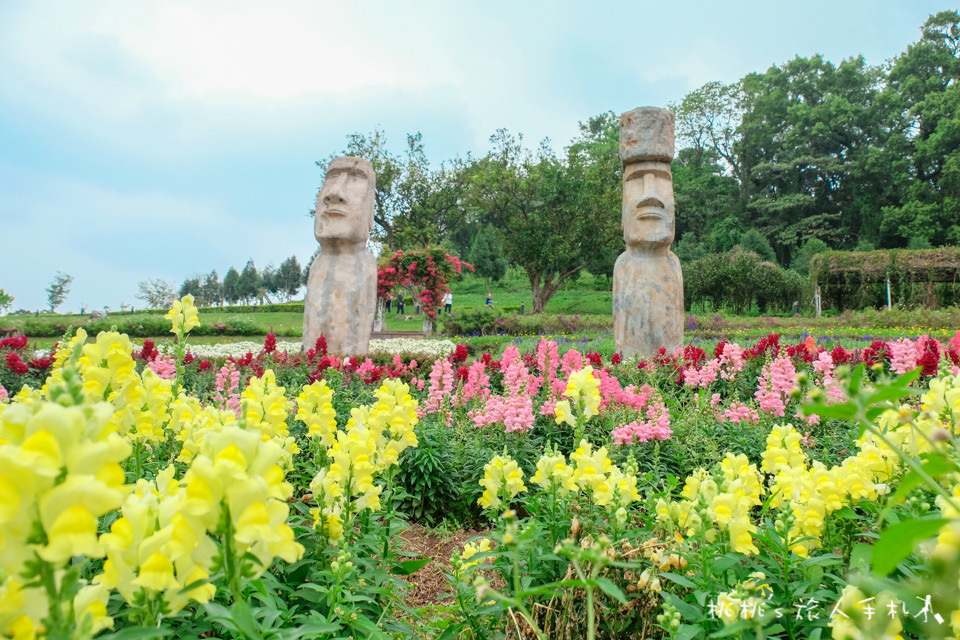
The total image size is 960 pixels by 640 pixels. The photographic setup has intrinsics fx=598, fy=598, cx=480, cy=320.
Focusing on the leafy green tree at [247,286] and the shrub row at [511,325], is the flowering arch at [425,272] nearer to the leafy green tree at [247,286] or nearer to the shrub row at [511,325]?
the shrub row at [511,325]

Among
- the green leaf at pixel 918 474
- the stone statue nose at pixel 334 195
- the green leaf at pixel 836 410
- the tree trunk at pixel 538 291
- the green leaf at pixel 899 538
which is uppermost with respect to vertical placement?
the stone statue nose at pixel 334 195

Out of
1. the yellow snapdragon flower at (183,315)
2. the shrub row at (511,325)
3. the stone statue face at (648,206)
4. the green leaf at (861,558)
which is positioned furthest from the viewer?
the shrub row at (511,325)

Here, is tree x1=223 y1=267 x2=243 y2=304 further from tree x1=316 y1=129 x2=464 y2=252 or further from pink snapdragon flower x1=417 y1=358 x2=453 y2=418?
pink snapdragon flower x1=417 y1=358 x2=453 y2=418

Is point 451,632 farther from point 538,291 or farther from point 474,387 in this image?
point 538,291

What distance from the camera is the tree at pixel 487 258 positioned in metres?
48.5

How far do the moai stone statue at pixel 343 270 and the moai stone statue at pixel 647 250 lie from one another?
3.93 meters

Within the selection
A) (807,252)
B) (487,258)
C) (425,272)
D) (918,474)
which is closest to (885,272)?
(807,252)

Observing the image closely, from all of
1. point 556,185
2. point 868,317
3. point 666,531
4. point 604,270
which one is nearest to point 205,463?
point 666,531

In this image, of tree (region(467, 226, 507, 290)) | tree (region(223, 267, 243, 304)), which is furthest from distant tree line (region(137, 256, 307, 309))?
tree (region(467, 226, 507, 290))

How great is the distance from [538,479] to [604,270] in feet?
143

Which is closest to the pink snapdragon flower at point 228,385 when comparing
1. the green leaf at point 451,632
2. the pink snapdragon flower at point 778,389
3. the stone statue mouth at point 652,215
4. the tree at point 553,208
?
the green leaf at point 451,632

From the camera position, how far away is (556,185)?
2930 cm

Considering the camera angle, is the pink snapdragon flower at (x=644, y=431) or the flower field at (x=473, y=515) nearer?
the flower field at (x=473, y=515)

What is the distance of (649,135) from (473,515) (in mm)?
7312
